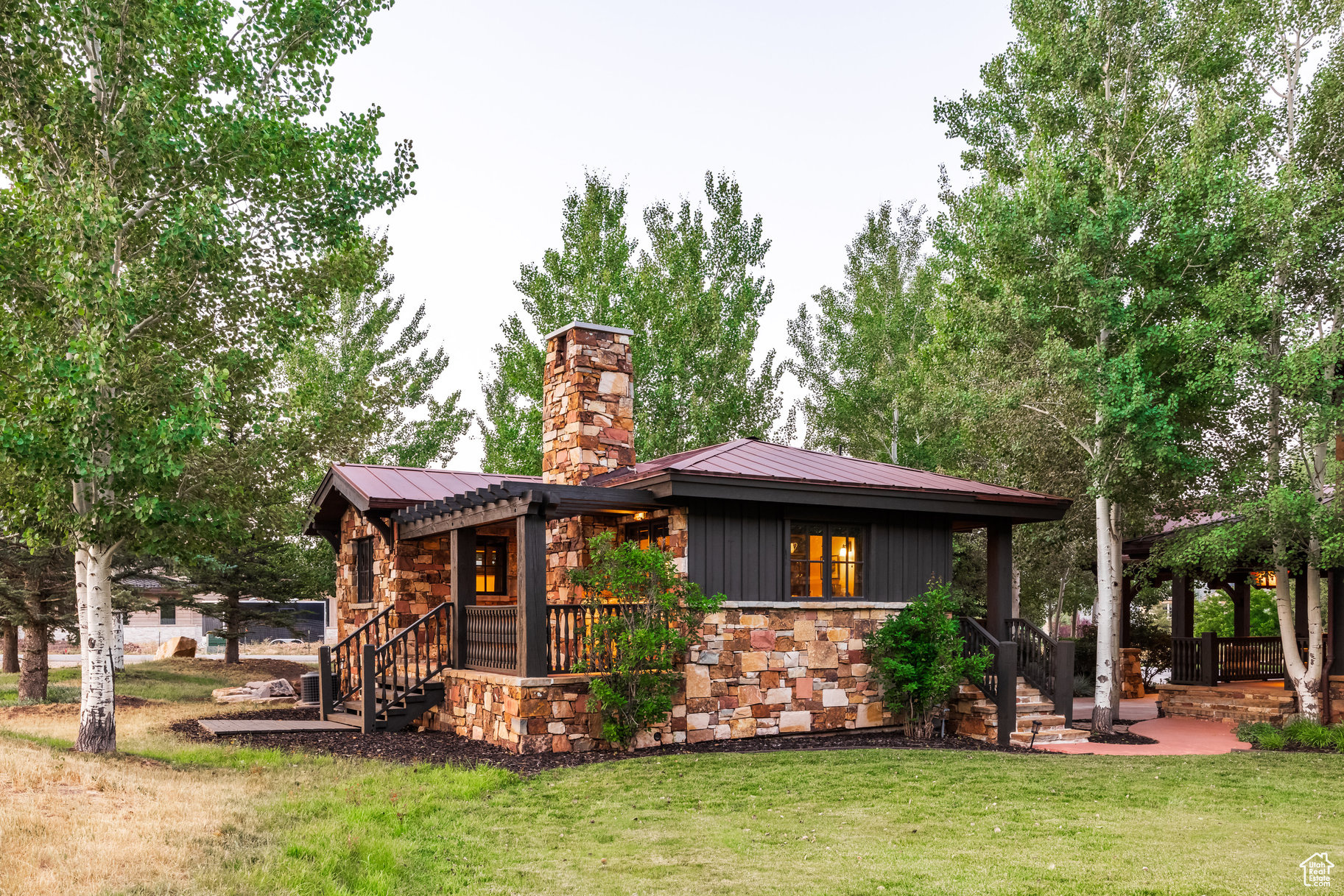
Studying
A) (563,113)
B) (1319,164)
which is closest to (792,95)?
(563,113)

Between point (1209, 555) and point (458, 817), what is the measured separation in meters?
9.93

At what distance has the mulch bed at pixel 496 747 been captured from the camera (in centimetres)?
952

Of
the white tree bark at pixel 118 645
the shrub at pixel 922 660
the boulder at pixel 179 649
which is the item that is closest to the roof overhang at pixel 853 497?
the shrub at pixel 922 660

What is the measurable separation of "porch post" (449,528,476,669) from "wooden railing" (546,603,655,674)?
1504 mm

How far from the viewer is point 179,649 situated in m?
24.3

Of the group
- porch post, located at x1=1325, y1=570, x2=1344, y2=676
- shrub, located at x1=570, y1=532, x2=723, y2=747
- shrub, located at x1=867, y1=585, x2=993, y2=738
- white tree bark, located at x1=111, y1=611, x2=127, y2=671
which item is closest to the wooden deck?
shrub, located at x1=570, y1=532, x2=723, y2=747

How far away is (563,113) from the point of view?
68.1 feet

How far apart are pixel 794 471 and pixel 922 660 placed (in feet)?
8.82

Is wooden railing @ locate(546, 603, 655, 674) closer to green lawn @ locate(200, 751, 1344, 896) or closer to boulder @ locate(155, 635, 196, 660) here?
green lawn @ locate(200, 751, 1344, 896)

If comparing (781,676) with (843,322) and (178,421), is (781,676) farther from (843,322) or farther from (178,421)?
(843,322)

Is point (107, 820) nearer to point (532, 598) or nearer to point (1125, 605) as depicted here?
point (532, 598)

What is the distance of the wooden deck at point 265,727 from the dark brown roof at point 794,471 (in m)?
4.30

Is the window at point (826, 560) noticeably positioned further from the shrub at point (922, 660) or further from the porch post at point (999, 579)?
the porch post at point (999, 579)

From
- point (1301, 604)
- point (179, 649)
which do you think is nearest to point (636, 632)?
point (1301, 604)
